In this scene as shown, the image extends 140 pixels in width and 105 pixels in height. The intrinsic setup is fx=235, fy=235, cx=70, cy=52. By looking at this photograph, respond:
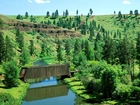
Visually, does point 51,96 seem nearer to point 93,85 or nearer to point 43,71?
point 93,85

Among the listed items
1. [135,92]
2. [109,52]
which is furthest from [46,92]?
[135,92]

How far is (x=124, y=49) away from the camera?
81062 mm

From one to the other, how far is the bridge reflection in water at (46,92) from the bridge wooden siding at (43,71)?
10423 mm

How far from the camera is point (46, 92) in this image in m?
76.2

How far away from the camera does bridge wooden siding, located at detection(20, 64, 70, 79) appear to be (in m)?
89.8

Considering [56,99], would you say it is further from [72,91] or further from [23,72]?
[23,72]

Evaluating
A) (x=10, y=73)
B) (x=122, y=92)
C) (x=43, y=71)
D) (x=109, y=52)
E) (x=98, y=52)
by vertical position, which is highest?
(x=109, y=52)

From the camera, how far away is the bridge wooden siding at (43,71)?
89812 mm

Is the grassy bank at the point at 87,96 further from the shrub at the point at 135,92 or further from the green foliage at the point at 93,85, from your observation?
the shrub at the point at 135,92

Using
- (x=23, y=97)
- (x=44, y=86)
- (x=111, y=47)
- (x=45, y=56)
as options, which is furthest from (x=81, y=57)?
(x=45, y=56)

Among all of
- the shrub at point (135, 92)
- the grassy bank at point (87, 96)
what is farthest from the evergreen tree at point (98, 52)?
the shrub at point (135, 92)

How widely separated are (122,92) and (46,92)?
89.8ft

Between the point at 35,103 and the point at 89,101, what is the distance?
1508 cm

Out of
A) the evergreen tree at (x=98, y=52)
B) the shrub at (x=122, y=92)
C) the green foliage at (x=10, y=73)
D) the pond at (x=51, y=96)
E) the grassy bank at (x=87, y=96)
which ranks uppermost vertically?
the evergreen tree at (x=98, y=52)
